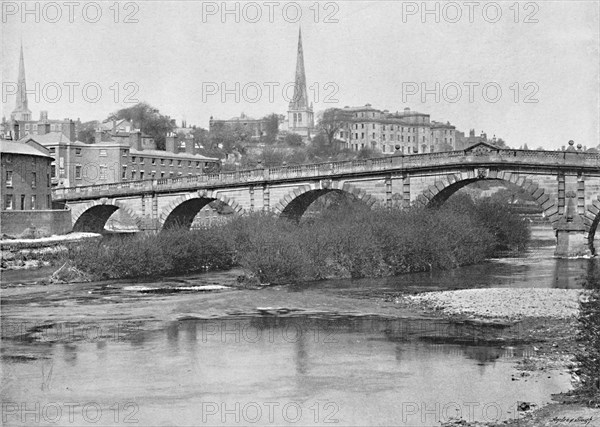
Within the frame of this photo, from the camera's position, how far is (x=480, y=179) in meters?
57.8

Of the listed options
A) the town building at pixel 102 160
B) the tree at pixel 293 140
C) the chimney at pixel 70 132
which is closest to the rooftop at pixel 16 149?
the town building at pixel 102 160

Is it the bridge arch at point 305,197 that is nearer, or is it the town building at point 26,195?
the bridge arch at point 305,197

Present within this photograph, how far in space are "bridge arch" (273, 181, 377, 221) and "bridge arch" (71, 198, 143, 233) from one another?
1380cm

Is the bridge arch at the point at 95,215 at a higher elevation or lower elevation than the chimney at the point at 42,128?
lower

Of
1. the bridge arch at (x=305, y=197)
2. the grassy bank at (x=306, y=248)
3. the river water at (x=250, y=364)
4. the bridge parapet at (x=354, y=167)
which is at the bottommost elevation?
the river water at (x=250, y=364)

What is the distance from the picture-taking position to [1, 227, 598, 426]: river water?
16.6 meters

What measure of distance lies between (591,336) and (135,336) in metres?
12.5

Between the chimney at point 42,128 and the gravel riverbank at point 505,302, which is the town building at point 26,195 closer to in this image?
the chimney at point 42,128

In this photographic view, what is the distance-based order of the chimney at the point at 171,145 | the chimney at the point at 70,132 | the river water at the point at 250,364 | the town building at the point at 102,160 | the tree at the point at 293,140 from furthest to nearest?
the tree at the point at 293,140, the chimney at the point at 171,145, the chimney at the point at 70,132, the town building at the point at 102,160, the river water at the point at 250,364

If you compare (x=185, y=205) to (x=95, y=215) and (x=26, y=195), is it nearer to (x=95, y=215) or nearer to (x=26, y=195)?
(x=95, y=215)

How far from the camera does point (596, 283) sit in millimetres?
18594

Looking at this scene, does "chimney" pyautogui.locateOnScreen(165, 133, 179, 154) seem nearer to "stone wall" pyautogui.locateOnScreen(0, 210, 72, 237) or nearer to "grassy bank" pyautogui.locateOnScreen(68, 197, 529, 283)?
"stone wall" pyautogui.locateOnScreen(0, 210, 72, 237)

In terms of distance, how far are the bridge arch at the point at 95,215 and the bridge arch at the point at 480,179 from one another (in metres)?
25.9

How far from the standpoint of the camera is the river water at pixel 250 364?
16.6m
